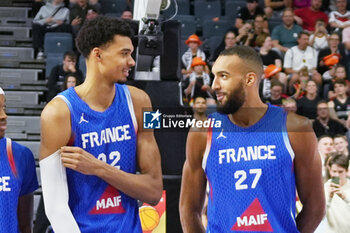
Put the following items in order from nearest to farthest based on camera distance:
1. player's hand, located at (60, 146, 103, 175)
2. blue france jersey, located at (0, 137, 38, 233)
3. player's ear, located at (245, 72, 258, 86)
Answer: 1. player's hand, located at (60, 146, 103, 175)
2. player's ear, located at (245, 72, 258, 86)
3. blue france jersey, located at (0, 137, 38, 233)

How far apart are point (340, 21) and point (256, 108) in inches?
364

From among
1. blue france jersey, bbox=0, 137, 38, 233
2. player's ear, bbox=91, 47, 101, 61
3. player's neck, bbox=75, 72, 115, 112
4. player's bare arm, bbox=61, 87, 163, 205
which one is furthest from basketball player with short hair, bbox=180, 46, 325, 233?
blue france jersey, bbox=0, 137, 38, 233

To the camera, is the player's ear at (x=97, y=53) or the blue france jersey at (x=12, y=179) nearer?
the player's ear at (x=97, y=53)

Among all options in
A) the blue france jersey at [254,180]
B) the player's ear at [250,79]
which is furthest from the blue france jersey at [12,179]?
the player's ear at [250,79]

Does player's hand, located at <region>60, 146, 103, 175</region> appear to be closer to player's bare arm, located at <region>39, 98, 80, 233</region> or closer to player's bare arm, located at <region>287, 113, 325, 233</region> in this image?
player's bare arm, located at <region>39, 98, 80, 233</region>

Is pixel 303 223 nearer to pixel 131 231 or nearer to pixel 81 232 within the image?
pixel 131 231

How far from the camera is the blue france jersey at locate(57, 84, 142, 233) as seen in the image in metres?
3.46

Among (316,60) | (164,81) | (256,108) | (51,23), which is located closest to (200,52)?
(316,60)

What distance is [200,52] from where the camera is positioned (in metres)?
11.1

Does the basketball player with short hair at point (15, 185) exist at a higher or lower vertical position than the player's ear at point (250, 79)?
lower

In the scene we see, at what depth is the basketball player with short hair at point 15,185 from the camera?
3715 mm

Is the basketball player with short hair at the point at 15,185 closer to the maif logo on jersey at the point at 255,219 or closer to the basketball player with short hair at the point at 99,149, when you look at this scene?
the basketball player with short hair at the point at 99,149

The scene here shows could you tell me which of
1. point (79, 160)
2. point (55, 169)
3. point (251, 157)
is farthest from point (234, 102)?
point (55, 169)

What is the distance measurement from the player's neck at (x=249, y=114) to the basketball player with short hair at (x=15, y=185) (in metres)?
1.24
